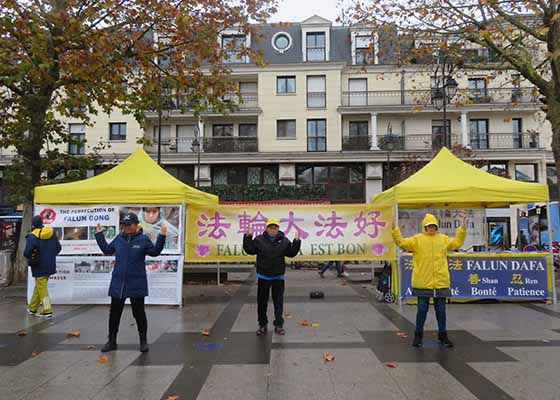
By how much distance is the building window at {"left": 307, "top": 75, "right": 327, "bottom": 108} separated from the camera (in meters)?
31.3

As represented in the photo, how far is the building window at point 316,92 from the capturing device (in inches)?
1234

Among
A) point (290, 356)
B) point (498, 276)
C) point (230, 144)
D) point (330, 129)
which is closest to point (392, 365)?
point (290, 356)

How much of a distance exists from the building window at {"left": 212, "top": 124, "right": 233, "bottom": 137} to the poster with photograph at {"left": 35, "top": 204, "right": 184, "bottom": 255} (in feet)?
74.8

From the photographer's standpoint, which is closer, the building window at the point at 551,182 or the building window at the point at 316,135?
the building window at the point at 316,135

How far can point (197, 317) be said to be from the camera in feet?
27.6

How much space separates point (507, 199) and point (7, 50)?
1205cm

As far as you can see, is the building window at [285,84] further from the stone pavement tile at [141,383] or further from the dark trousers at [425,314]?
the stone pavement tile at [141,383]

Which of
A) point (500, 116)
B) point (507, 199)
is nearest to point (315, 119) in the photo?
point (500, 116)

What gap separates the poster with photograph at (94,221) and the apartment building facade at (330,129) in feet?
67.4

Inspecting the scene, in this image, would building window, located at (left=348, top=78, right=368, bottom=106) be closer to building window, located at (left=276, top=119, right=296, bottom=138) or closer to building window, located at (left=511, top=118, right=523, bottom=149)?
building window, located at (left=276, top=119, right=296, bottom=138)

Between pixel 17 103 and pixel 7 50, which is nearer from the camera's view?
pixel 7 50

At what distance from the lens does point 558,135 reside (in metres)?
11.8

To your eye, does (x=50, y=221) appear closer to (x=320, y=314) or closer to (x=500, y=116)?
(x=320, y=314)

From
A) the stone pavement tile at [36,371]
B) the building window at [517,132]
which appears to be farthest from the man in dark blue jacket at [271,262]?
the building window at [517,132]
